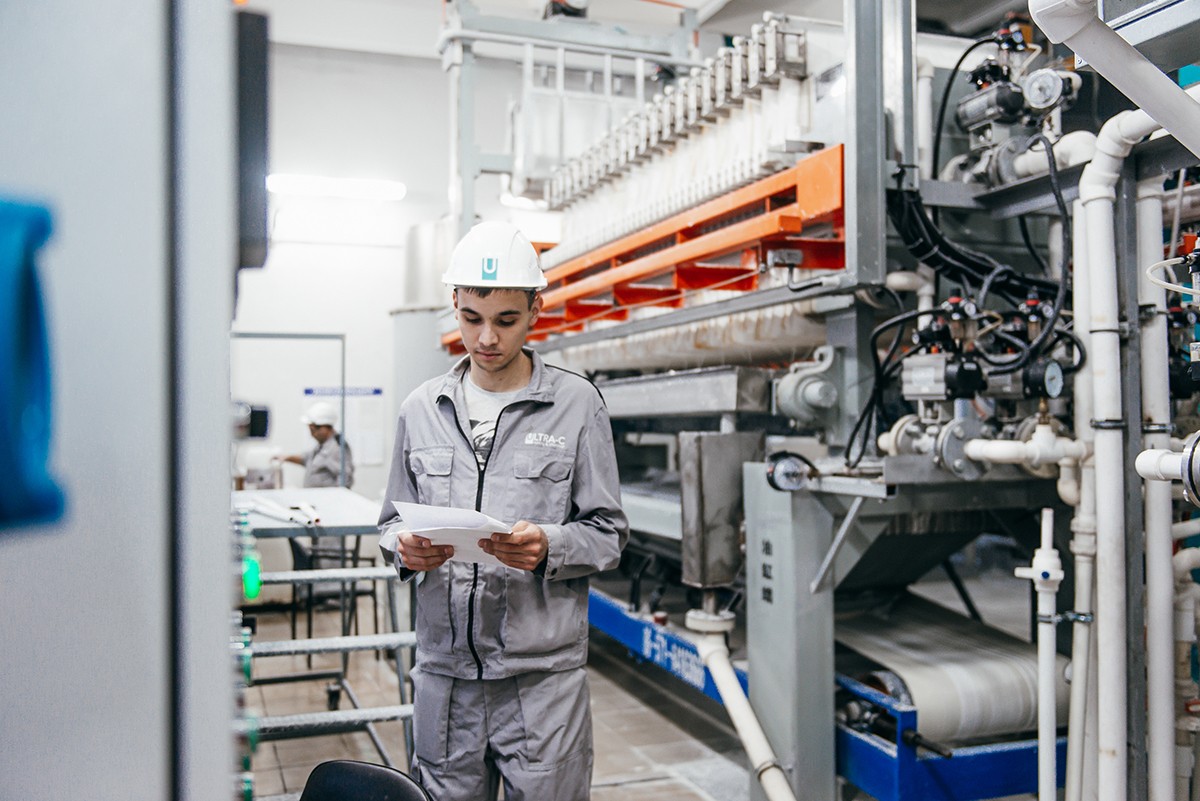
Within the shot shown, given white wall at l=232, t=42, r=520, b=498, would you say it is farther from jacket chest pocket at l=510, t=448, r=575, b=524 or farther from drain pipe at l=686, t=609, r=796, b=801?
jacket chest pocket at l=510, t=448, r=575, b=524

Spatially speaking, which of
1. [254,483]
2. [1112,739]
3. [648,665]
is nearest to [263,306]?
[254,483]

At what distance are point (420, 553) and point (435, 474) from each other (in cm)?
17

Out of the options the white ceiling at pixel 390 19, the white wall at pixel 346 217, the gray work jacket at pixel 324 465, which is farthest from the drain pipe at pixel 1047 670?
the white wall at pixel 346 217

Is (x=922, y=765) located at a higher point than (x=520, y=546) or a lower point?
lower

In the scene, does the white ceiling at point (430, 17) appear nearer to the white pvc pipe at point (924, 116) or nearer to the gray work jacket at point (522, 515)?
the white pvc pipe at point (924, 116)

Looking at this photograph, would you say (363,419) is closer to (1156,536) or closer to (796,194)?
(796,194)

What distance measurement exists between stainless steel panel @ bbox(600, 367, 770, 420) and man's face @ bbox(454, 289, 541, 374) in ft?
4.18

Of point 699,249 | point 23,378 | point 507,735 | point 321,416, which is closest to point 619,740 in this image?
point 699,249

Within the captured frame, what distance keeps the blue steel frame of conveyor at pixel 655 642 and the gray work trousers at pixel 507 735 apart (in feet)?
3.99

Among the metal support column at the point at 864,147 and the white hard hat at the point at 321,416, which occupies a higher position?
the metal support column at the point at 864,147

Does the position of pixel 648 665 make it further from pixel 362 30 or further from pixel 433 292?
pixel 362 30

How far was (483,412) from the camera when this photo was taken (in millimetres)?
1961

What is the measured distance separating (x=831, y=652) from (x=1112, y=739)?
73 centimetres

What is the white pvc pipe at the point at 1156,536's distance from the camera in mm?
2191
